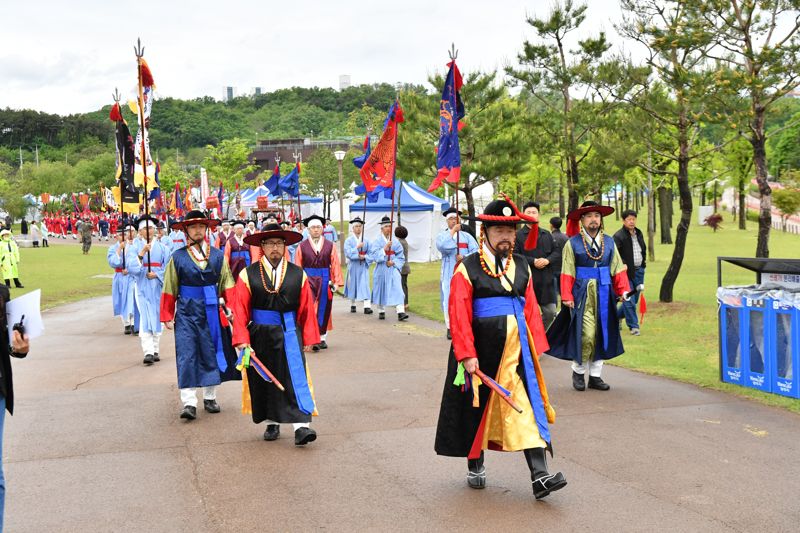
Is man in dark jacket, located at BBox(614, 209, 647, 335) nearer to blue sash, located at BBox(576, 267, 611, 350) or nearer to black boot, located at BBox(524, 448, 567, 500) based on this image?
blue sash, located at BBox(576, 267, 611, 350)

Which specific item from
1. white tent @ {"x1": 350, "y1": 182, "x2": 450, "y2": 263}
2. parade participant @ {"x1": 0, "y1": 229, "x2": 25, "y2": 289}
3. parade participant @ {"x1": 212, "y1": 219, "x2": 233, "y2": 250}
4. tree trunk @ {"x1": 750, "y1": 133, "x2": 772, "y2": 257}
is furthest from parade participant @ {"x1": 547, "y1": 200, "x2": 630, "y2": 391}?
white tent @ {"x1": 350, "y1": 182, "x2": 450, "y2": 263}

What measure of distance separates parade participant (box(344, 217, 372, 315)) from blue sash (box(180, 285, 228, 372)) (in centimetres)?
873

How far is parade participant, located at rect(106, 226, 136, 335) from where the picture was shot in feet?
48.8

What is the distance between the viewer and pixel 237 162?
68188mm

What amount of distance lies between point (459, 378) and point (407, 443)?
4.96 feet

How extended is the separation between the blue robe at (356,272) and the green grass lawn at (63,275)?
7.18 m

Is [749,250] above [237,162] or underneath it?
underneath

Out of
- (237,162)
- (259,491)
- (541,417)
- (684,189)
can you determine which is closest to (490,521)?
(541,417)

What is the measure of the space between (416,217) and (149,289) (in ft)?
63.2

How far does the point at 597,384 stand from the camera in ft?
30.6

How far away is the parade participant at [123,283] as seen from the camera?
48.8ft

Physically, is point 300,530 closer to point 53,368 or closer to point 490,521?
point 490,521

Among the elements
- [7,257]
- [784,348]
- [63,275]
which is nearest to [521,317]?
[784,348]

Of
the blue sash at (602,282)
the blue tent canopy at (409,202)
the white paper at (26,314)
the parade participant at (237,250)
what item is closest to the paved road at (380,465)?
the blue sash at (602,282)
